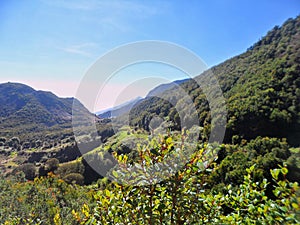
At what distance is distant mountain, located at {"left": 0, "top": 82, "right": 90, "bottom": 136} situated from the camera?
103 m

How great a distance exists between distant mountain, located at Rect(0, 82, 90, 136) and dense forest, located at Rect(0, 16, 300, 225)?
0.74m

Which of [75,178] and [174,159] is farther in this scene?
[75,178]

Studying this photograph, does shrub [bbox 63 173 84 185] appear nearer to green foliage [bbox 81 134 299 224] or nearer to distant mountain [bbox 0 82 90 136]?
green foliage [bbox 81 134 299 224]

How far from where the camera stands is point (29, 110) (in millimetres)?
125562

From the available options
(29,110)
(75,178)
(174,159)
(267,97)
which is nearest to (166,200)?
(174,159)

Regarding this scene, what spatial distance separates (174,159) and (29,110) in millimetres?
138871

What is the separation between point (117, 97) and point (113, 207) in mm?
1963

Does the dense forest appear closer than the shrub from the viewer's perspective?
Yes

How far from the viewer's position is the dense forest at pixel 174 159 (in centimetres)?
179

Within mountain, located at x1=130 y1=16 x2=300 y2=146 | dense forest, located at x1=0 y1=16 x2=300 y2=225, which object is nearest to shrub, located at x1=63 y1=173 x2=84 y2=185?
dense forest, located at x1=0 y1=16 x2=300 y2=225

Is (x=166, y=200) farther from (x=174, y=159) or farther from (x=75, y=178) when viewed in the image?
(x=75, y=178)

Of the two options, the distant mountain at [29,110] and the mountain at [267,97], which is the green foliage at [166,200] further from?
the distant mountain at [29,110]

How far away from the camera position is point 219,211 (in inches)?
73.2

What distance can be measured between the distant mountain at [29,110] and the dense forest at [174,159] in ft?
2.42
